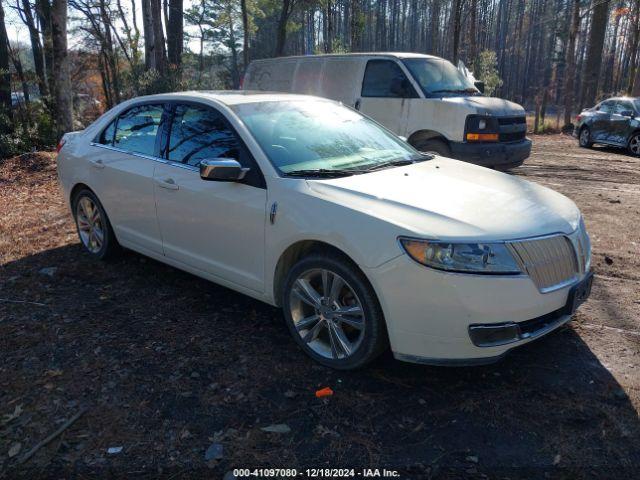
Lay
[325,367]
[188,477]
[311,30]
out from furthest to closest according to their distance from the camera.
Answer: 1. [311,30]
2. [325,367]
3. [188,477]

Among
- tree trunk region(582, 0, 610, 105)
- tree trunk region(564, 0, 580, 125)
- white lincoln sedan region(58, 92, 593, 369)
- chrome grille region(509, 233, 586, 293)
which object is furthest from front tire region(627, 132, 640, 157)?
tree trunk region(582, 0, 610, 105)

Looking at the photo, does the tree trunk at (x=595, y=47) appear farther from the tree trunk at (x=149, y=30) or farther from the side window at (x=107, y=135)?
the side window at (x=107, y=135)

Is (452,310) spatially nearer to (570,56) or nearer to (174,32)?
(570,56)

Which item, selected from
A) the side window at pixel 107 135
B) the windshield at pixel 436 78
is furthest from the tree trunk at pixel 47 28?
the side window at pixel 107 135

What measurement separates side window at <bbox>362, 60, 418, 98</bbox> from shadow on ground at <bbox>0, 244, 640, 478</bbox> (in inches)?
223

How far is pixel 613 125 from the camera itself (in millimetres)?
14211

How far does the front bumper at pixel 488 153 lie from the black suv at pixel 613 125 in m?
6.92

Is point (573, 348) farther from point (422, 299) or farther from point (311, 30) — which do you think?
point (311, 30)

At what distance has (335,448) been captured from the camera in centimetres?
271

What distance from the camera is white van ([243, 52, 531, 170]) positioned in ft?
26.9

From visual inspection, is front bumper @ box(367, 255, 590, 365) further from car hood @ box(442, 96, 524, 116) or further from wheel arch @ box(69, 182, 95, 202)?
car hood @ box(442, 96, 524, 116)

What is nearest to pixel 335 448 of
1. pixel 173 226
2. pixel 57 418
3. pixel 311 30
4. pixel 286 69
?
pixel 57 418

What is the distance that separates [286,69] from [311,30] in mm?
62920

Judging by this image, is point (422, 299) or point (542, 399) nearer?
point (422, 299)
